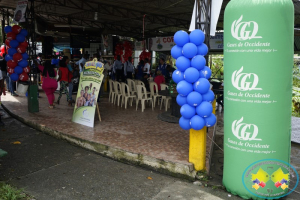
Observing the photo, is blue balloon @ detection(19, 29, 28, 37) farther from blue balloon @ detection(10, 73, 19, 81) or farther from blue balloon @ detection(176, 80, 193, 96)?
blue balloon @ detection(176, 80, 193, 96)

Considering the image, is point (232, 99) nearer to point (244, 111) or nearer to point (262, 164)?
point (244, 111)

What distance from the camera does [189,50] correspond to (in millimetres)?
3918

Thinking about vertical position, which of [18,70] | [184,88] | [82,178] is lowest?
[82,178]

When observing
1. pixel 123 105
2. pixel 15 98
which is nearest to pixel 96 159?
pixel 123 105

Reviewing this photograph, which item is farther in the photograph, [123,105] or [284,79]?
[123,105]

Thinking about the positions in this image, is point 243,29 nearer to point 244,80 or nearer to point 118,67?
point 244,80

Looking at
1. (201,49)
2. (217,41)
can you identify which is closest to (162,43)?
(217,41)

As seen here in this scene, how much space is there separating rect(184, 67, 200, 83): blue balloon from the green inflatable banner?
0.45 m

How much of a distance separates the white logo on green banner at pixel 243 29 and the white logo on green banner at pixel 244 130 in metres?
1.02

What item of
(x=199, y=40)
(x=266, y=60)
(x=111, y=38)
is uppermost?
(x=111, y=38)

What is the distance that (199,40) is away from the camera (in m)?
3.99

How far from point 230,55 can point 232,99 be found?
1.86 ft

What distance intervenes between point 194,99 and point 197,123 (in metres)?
0.35

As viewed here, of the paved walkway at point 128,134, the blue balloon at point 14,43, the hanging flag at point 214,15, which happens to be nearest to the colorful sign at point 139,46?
the paved walkway at point 128,134
